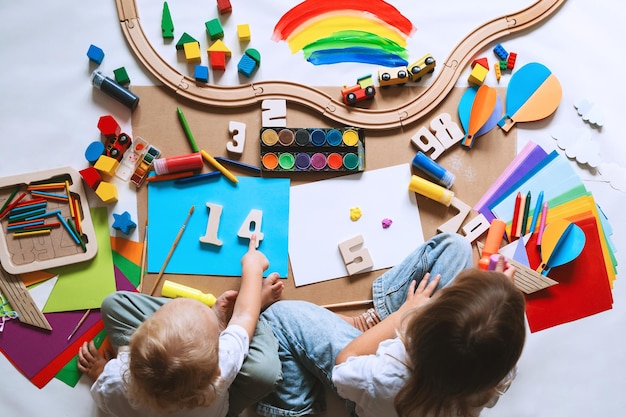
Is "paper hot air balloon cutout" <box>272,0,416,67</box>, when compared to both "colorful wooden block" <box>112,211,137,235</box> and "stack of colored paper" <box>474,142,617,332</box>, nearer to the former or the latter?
"stack of colored paper" <box>474,142,617,332</box>

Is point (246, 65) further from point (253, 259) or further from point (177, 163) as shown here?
point (253, 259)

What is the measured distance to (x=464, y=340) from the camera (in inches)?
32.1

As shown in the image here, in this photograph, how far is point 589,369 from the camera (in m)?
1.22

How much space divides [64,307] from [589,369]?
1.13 metres

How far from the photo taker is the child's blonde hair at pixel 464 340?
2.69 feet

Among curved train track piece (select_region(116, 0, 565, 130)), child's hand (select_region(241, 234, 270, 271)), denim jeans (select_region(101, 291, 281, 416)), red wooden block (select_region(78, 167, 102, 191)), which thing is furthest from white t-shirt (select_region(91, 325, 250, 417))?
curved train track piece (select_region(116, 0, 565, 130))

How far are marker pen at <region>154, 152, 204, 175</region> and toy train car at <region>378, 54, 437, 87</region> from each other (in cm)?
43

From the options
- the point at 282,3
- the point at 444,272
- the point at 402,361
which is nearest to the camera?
the point at 402,361

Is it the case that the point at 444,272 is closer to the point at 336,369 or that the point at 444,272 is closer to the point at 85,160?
the point at 336,369

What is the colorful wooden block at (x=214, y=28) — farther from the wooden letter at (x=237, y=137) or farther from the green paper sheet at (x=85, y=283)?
the green paper sheet at (x=85, y=283)

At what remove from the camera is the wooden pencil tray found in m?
1.18

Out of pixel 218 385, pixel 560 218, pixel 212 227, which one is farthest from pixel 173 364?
pixel 560 218

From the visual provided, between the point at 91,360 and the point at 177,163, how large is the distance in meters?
0.44

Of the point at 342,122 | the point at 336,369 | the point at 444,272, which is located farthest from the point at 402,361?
the point at 342,122
